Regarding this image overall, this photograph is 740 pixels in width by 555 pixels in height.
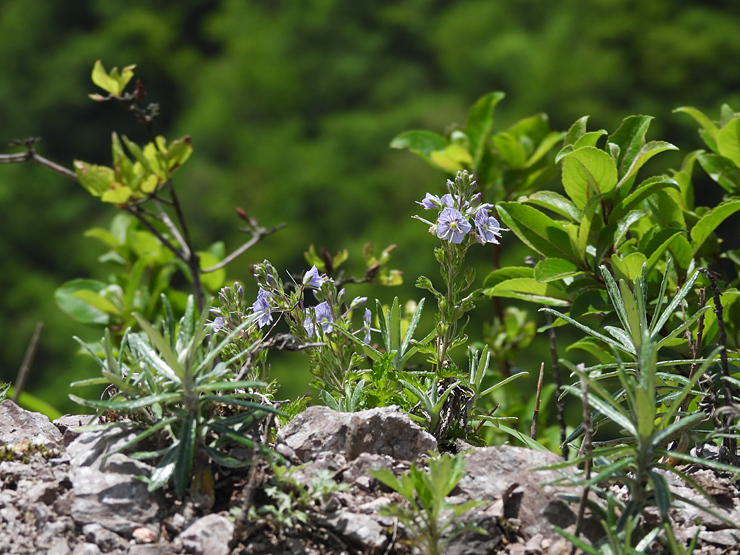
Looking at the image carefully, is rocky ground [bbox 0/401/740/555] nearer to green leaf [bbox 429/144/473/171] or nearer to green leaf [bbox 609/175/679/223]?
green leaf [bbox 609/175/679/223]

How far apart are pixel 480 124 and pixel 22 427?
4.62 ft

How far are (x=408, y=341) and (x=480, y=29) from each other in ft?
55.3

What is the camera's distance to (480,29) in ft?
54.5

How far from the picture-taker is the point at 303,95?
1775cm

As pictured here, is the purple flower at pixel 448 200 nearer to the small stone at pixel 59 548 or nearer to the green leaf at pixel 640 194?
the green leaf at pixel 640 194

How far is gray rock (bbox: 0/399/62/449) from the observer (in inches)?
44.7

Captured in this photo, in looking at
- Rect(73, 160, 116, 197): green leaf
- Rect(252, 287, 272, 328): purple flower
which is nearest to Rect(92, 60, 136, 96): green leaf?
Rect(73, 160, 116, 197): green leaf

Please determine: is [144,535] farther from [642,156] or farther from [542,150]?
[542,150]

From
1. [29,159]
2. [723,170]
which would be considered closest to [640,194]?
[723,170]

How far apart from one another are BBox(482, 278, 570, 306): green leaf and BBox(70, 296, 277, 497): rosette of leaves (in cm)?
54

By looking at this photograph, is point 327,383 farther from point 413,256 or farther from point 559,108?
point 559,108

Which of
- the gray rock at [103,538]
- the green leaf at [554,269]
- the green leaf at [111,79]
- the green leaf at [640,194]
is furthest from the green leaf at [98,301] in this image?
the green leaf at [640,194]

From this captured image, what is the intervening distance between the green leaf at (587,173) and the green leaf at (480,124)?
62 centimetres

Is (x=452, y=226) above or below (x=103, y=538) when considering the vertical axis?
above
